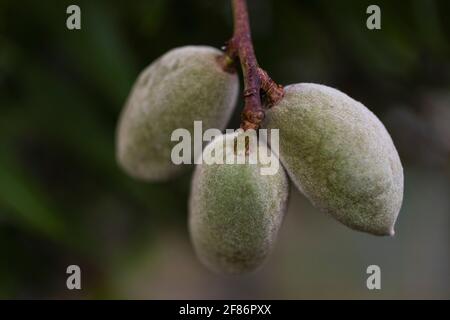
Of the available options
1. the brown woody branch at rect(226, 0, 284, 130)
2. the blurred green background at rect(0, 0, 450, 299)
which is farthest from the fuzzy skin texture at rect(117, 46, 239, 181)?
the blurred green background at rect(0, 0, 450, 299)

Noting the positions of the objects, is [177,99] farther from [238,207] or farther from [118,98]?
[118,98]

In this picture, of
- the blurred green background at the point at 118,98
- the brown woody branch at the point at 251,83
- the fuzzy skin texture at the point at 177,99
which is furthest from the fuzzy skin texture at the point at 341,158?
the blurred green background at the point at 118,98

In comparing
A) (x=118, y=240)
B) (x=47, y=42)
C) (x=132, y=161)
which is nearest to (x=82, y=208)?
(x=118, y=240)

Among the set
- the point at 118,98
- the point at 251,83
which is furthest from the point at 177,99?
the point at 118,98

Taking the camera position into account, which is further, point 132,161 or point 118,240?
point 118,240

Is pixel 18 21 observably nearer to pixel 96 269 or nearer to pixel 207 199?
pixel 96 269

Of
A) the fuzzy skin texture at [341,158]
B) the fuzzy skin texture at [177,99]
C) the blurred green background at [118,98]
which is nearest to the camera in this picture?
the fuzzy skin texture at [341,158]

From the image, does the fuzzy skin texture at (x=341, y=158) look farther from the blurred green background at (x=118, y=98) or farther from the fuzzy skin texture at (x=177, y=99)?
the blurred green background at (x=118, y=98)
